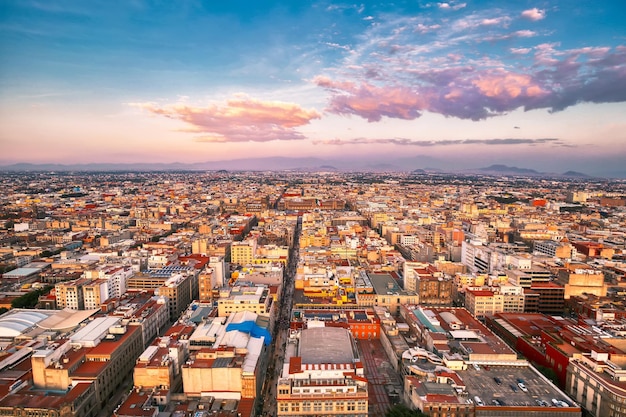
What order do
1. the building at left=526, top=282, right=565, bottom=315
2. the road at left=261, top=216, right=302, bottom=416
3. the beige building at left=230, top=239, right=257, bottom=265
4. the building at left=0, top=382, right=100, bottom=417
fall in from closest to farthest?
1. the building at left=0, top=382, right=100, bottom=417
2. the road at left=261, top=216, right=302, bottom=416
3. the building at left=526, top=282, right=565, bottom=315
4. the beige building at left=230, top=239, right=257, bottom=265

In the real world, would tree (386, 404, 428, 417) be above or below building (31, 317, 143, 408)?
below

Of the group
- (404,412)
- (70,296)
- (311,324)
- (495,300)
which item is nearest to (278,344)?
(311,324)

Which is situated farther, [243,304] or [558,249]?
[558,249]

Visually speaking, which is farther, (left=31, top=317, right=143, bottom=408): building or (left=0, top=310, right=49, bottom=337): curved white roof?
(left=0, top=310, right=49, bottom=337): curved white roof

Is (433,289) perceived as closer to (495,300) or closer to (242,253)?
(495,300)

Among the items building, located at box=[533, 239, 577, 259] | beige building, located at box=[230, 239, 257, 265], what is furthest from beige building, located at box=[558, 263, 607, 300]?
beige building, located at box=[230, 239, 257, 265]

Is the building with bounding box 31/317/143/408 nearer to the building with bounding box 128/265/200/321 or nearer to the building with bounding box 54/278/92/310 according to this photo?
the building with bounding box 128/265/200/321
